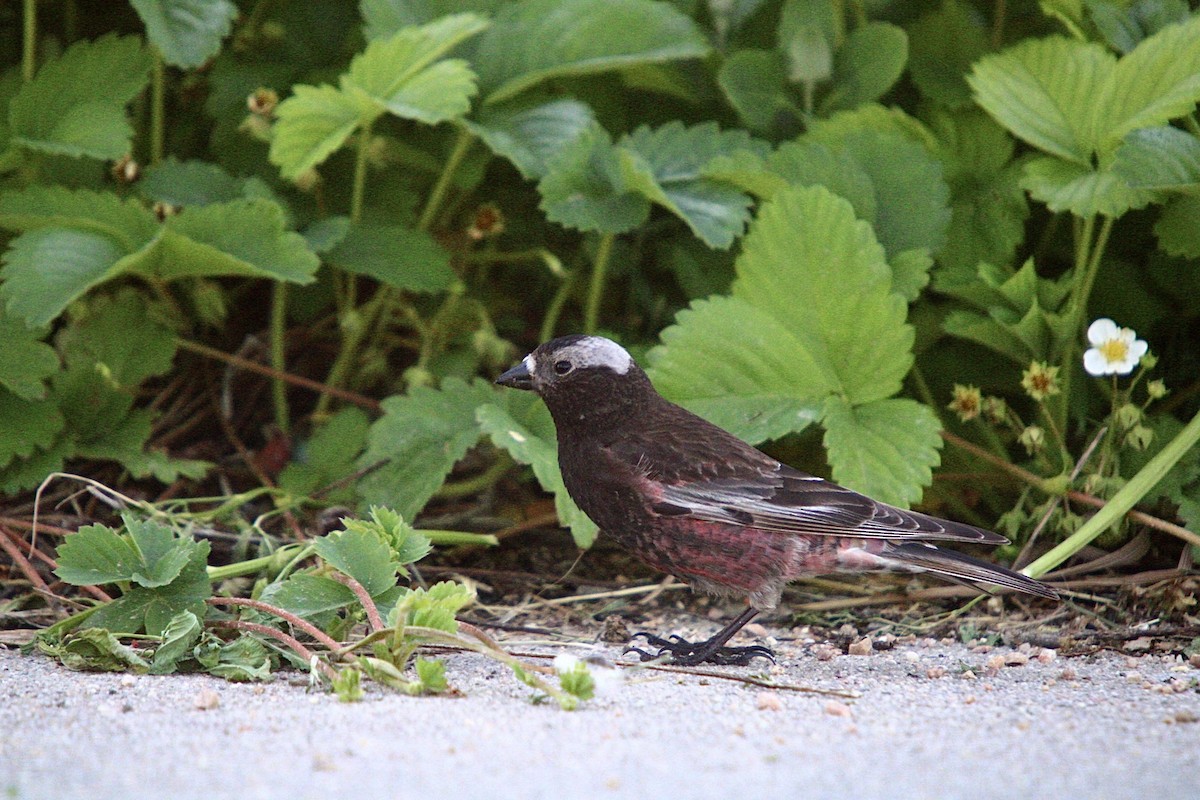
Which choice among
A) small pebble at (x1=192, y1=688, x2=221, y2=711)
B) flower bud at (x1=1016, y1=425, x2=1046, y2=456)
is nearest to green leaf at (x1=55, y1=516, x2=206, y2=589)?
small pebble at (x1=192, y1=688, x2=221, y2=711)

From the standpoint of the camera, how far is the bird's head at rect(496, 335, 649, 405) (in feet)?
12.0

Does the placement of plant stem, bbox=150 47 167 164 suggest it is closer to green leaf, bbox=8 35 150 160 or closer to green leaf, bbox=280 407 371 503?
green leaf, bbox=8 35 150 160

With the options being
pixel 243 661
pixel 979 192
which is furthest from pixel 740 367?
pixel 243 661

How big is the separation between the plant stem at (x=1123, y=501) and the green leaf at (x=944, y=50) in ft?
5.01

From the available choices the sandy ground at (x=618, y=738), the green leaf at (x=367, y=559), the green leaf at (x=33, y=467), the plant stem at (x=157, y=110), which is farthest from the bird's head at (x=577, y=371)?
the plant stem at (x=157, y=110)

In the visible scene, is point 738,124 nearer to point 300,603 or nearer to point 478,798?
point 300,603

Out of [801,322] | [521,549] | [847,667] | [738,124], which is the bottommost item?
[521,549]

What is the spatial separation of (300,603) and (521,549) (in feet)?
4.72

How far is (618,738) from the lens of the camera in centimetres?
226

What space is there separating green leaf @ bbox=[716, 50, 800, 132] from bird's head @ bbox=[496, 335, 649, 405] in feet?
4.15

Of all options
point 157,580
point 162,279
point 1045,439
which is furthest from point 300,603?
point 1045,439

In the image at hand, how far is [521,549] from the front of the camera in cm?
433

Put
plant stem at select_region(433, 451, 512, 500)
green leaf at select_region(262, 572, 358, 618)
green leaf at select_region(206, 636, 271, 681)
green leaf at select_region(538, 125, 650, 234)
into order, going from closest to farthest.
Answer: green leaf at select_region(206, 636, 271, 681)
green leaf at select_region(262, 572, 358, 618)
green leaf at select_region(538, 125, 650, 234)
plant stem at select_region(433, 451, 512, 500)

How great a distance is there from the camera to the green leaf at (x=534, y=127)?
4.18 m
